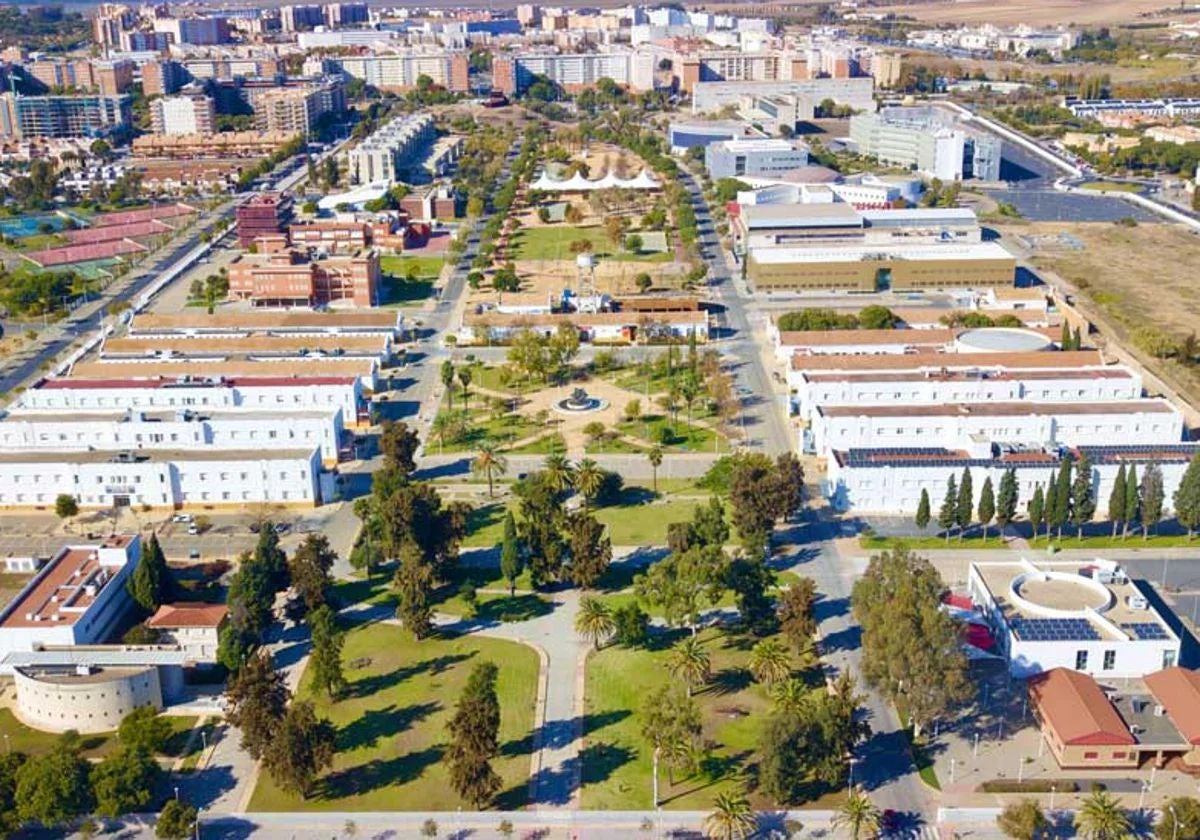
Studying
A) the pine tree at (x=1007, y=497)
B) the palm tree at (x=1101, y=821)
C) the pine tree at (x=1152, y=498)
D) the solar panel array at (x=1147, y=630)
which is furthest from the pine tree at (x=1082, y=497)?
the palm tree at (x=1101, y=821)

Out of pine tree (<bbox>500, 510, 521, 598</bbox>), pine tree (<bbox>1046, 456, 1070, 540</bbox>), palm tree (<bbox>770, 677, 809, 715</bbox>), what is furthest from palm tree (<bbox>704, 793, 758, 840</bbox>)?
pine tree (<bbox>1046, 456, 1070, 540</bbox>)

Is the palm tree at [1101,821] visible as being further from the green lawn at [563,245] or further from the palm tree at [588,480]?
the green lawn at [563,245]

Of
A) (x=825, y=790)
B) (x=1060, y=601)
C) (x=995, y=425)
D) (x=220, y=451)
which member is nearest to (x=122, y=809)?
(x=825, y=790)

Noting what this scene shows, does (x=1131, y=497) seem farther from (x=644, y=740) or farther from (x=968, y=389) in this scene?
(x=644, y=740)

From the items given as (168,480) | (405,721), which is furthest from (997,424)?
(168,480)

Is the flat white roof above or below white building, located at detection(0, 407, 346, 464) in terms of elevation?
above

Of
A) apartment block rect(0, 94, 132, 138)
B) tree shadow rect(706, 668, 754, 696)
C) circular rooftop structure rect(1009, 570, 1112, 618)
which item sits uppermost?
apartment block rect(0, 94, 132, 138)

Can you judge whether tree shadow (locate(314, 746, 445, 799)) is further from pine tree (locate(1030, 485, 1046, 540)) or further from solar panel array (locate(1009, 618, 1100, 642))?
pine tree (locate(1030, 485, 1046, 540))

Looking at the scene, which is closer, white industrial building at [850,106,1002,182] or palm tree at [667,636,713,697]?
palm tree at [667,636,713,697]
